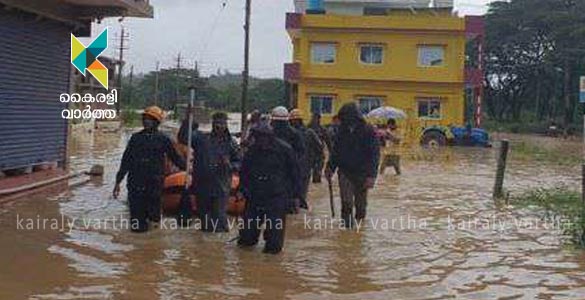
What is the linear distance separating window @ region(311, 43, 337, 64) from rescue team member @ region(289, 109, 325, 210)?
2609 cm

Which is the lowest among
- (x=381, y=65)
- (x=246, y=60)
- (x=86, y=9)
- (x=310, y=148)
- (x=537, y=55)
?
(x=310, y=148)

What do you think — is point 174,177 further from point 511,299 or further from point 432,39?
point 432,39

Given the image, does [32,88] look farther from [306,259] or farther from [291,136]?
[306,259]

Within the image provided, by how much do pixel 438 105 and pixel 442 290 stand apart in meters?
34.2

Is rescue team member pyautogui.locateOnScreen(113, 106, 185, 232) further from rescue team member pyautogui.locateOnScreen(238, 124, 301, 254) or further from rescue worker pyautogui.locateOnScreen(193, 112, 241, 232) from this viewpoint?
rescue team member pyautogui.locateOnScreen(238, 124, 301, 254)

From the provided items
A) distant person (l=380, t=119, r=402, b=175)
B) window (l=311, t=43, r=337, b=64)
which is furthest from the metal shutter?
window (l=311, t=43, r=337, b=64)

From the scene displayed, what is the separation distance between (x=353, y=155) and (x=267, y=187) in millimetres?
2225

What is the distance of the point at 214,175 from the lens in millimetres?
9945

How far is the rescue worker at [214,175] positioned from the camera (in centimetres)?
995

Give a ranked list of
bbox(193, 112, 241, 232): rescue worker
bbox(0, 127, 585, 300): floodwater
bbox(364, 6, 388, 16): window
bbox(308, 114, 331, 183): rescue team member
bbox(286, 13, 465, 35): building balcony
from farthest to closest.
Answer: bbox(364, 6, 388, 16): window
bbox(286, 13, 465, 35): building balcony
bbox(308, 114, 331, 183): rescue team member
bbox(193, 112, 241, 232): rescue worker
bbox(0, 127, 585, 300): floodwater

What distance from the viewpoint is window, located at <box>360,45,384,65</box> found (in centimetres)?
4119

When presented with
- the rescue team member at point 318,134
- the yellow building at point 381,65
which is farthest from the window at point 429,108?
the rescue team member at point 318,134

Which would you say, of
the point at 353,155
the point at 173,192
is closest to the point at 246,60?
the point at 173,192

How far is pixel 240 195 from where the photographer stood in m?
9.64
